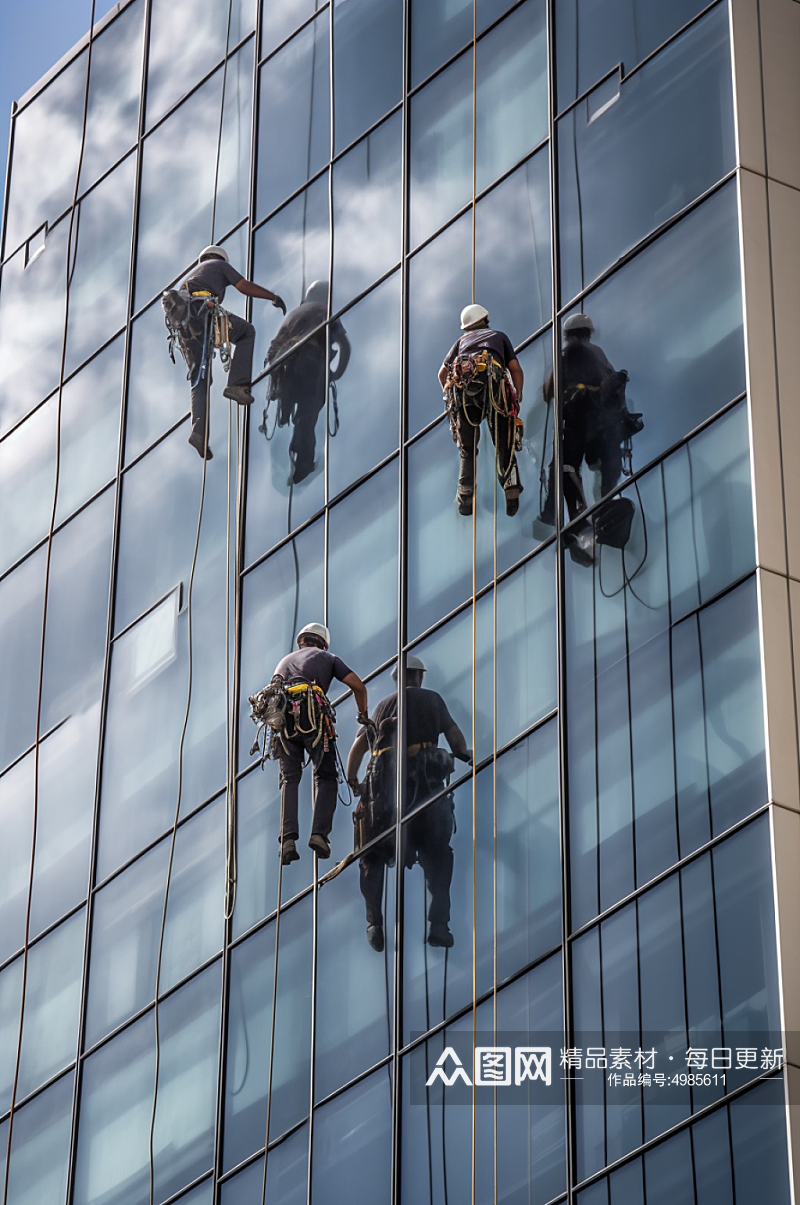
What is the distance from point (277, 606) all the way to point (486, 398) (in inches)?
129

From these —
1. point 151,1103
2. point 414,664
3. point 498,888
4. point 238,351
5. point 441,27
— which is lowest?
point 151,1103

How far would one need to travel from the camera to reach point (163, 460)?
23031 mm

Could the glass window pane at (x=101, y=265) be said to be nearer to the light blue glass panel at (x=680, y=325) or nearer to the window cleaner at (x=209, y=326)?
the window cleaner at (x=209, y=326)

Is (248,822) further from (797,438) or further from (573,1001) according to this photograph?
(797,438)

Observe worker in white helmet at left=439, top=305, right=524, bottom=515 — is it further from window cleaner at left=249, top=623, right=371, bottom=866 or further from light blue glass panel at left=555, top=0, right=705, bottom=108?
light blue glass panel at left=555, top=0, right=705, bottom=108

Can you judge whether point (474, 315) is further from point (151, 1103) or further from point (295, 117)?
point (151, 1103)

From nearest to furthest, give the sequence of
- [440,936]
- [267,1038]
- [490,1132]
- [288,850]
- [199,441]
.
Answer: [490,1132], [440,936], [288,850], [267,1038], [199,441]

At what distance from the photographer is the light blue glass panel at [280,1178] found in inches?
707

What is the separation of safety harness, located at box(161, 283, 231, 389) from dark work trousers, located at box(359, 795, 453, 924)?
550cm

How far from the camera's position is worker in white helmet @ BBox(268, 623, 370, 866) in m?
18.4

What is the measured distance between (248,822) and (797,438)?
5.92m

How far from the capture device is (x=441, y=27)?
2152 cm

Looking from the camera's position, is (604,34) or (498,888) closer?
(498,888)

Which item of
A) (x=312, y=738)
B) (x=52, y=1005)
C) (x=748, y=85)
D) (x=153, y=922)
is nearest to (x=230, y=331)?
(x=312, y=738)
